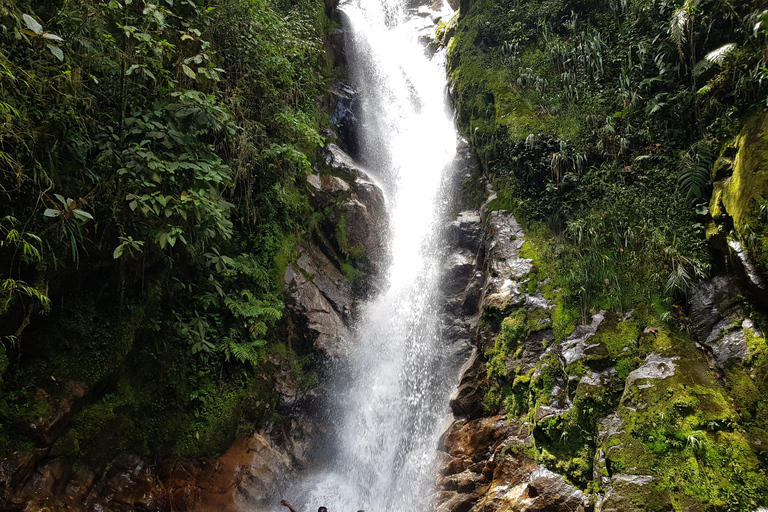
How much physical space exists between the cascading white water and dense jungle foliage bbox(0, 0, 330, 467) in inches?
67.9

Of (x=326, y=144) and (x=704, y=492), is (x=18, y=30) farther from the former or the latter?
(x=326, y=144)

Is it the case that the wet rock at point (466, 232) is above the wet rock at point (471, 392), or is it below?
above

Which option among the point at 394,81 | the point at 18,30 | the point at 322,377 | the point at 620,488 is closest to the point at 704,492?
the point at 620,488

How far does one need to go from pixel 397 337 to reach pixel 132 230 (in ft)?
19.3

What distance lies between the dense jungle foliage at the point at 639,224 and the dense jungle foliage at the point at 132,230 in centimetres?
502

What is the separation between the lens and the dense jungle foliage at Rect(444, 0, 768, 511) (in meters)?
4.25

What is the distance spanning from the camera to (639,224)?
6.75m

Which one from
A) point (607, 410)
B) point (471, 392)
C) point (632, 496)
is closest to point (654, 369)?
point (607, 410)

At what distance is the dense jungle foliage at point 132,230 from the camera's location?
4.01 meters

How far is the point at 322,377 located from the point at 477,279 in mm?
4137

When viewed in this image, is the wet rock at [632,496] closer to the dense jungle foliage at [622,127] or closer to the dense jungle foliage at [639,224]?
the dense jungle foliage at [639,224]

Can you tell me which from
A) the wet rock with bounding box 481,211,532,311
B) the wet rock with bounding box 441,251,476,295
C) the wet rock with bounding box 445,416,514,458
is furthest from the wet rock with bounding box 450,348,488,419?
the wet rock with bounding box 441,251,476,295

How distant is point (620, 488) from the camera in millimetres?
4172

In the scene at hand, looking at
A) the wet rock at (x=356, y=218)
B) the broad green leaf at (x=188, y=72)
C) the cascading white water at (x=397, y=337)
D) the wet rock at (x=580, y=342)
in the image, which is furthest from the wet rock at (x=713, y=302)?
the broad green leaf at (x=188, y=72)
